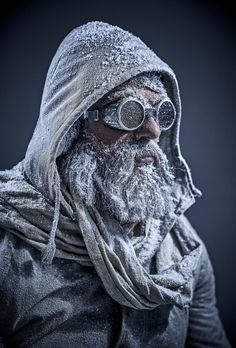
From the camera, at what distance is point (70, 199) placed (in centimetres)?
136

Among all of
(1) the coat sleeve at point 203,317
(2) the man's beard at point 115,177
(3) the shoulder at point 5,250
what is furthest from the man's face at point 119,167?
(1) the coat sleeve at point 203,317

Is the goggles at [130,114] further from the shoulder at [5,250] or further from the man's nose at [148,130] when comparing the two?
the shoulder at [5,250]

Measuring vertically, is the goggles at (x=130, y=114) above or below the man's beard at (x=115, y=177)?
above

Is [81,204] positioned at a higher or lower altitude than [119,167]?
lower

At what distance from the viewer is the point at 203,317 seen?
167cm

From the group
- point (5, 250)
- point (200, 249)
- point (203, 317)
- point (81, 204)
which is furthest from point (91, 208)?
point (203, 317)

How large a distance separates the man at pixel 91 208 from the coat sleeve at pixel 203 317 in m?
0.23

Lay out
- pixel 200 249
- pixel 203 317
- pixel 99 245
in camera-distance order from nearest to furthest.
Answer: pixel 99 245 → pixel 200 249 → pixel 203 317

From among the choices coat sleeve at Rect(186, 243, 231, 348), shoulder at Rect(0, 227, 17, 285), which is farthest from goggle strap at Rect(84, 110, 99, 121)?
coat sleeve at Rect(186, 243, 231, 348)

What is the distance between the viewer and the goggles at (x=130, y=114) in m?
1.31

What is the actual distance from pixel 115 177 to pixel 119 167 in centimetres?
3

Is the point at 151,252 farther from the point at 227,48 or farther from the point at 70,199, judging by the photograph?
the point at 227,48

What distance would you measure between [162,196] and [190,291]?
29cm

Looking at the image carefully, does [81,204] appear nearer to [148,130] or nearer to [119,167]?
[119,167]
